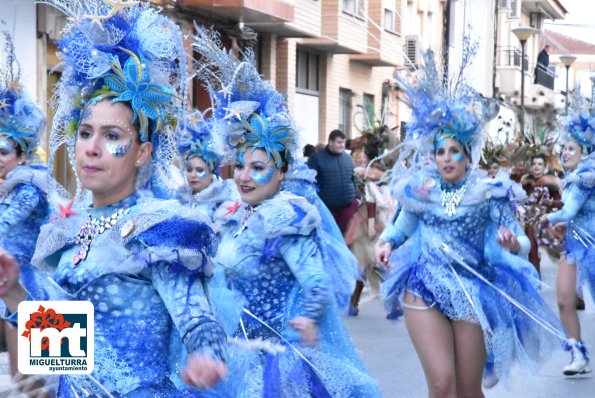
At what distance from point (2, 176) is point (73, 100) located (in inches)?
157

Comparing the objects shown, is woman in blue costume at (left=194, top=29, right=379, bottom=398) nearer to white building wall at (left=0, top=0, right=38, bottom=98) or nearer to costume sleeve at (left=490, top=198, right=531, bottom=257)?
costume sleeve at (left=490, top=198, right=531, bottom=257)

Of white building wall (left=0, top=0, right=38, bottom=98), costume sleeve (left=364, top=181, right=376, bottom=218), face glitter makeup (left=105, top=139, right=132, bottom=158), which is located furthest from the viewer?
white building wall (left=0, top=0, right=38, bottom=98)

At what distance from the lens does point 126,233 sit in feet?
12.7

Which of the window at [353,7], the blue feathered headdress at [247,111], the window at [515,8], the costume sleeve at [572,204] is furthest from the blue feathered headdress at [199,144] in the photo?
the window at [515,8]

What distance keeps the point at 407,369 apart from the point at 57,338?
6609 mm

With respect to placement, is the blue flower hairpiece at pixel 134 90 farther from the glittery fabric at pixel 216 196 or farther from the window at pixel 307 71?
the window at pixel 307 71

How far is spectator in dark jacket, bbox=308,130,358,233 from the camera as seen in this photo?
15477mm

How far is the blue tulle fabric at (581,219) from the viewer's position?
10.4 meters

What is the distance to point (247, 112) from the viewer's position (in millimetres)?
6578

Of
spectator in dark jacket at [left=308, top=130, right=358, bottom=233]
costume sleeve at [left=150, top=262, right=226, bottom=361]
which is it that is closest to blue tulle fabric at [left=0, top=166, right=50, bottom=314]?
costume sleeve at [left=150, top=262, right=226, bottom=361]

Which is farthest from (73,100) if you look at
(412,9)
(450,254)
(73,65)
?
(412,9)

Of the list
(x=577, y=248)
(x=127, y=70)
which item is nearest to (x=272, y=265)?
(x=127, y=70)

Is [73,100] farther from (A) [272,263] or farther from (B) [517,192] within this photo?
(B) [517,192]

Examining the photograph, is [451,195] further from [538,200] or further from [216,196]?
[538,200]
